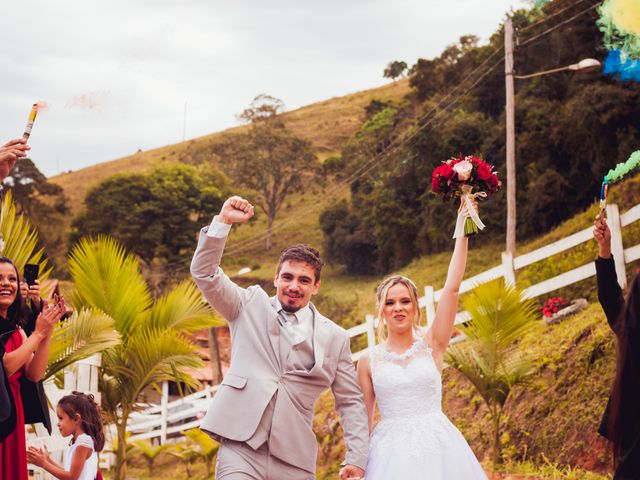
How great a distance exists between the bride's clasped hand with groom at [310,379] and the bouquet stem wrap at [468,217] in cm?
2

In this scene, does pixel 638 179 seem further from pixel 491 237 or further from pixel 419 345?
pixel 419 345

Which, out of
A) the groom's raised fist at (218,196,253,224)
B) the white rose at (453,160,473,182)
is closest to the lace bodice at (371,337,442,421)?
the white rose at (453,160,473,182)

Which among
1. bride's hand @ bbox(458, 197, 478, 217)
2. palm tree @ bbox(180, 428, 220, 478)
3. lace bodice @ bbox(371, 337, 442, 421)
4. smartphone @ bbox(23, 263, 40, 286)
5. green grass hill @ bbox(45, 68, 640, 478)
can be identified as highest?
bride's hand @ bbox(458, 197, 478, 217)

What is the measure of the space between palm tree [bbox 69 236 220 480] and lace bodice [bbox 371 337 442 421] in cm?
470

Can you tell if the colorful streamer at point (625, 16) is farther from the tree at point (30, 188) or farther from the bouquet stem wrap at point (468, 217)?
the tree at point (30, 188)

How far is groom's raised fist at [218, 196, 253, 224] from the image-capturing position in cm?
443

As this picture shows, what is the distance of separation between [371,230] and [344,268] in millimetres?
3424

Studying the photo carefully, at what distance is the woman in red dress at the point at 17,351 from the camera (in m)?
4.67

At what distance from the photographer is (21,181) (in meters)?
49.9

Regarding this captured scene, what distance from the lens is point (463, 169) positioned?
5234 millimetres

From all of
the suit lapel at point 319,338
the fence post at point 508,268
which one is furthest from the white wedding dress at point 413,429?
the fence post at point 508,268

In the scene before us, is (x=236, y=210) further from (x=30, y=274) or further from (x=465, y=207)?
(x=30, y=274)

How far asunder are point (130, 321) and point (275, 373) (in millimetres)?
5389

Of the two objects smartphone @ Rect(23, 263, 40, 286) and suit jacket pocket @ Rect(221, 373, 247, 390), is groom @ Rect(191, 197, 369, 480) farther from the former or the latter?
smartphone @ Rect(23, 263, 40, 286)
